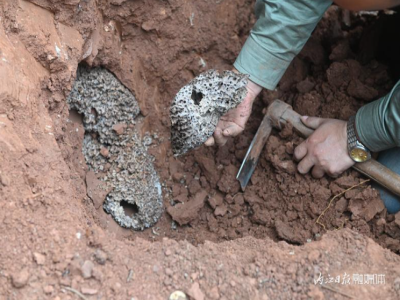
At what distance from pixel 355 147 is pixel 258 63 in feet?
2.03

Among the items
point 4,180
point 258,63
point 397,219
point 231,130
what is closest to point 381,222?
point 397,219

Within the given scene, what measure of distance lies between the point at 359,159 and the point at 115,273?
4.13 ft

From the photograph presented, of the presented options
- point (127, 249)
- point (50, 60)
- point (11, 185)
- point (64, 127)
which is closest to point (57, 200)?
point (11, 185)

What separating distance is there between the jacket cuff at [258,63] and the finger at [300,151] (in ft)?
1.18

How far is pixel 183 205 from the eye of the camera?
2398mm

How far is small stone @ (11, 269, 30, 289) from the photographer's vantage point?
1277mm

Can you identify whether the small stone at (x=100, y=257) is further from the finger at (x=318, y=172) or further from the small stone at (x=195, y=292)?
the finger at (x=318, y=172)

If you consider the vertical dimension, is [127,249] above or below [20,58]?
below

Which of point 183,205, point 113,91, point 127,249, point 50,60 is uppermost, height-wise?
point 50,60

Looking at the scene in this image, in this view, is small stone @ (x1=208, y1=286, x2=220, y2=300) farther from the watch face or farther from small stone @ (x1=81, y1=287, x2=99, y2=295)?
the watch face

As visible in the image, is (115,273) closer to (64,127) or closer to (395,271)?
(64,127)

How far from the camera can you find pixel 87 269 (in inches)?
53.4

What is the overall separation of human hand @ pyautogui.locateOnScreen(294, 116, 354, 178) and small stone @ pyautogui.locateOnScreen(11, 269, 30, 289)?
139cm

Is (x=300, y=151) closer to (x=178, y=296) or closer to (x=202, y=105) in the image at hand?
(x=202, y=105)
